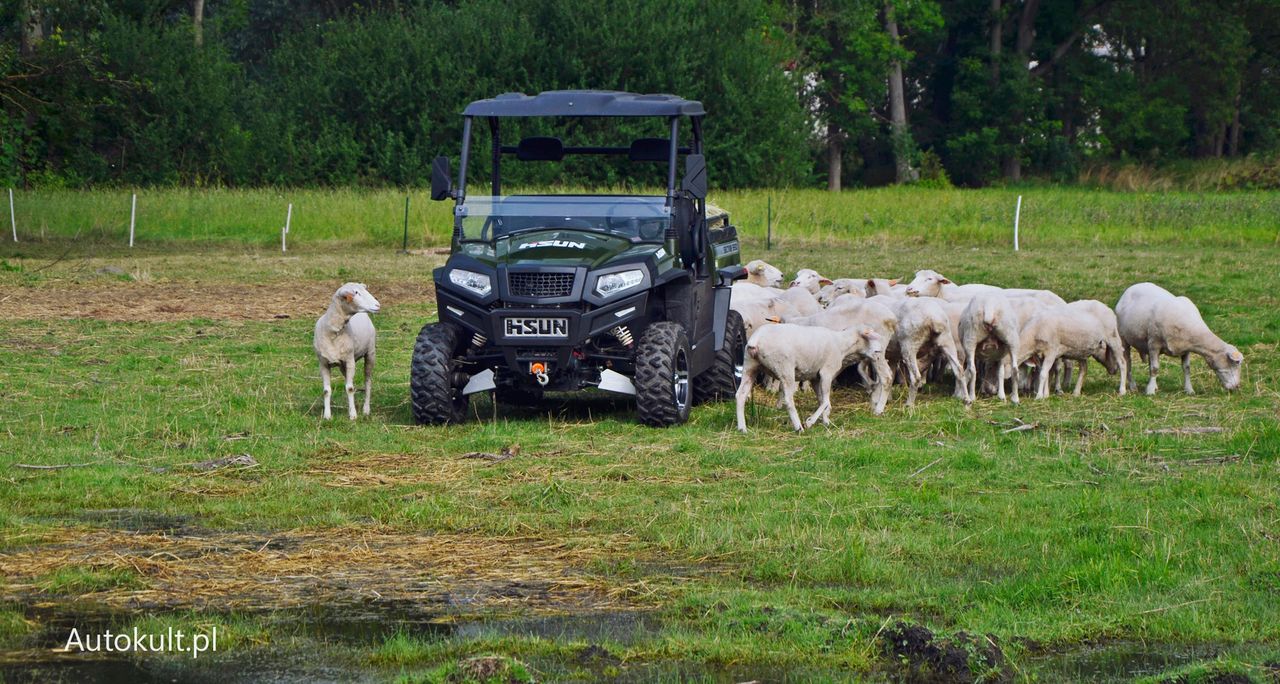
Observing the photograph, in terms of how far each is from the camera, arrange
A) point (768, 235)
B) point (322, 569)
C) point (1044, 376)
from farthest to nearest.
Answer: point (768, 235) < point (1044, 376) < point (322, 569)

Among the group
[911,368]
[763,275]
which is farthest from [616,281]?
[763,275]

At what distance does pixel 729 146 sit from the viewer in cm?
5062

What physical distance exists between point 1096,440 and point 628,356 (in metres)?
3.59

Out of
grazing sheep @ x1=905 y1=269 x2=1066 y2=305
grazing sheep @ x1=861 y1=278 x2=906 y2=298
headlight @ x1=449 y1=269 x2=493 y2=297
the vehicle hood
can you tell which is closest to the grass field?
grazing sheep @ x1=905 y1=269 x2=1066 y2=305

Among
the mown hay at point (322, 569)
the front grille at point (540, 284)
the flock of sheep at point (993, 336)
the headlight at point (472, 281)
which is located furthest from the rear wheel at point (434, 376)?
the mown hay at point (322, 569)

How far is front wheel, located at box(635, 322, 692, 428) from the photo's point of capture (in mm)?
11617

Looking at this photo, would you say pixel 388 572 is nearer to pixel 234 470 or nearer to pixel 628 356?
pixel 234 470

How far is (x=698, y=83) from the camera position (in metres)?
50.4

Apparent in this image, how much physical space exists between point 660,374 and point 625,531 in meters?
3.09

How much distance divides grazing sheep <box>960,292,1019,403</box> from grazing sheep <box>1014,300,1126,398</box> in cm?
16

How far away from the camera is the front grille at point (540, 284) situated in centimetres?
1144

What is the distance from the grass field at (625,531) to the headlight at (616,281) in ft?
3.72

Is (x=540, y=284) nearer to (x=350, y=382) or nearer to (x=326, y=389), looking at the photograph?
(x=350, y=382)

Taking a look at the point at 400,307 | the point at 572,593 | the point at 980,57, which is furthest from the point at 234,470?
the point at 980,57
